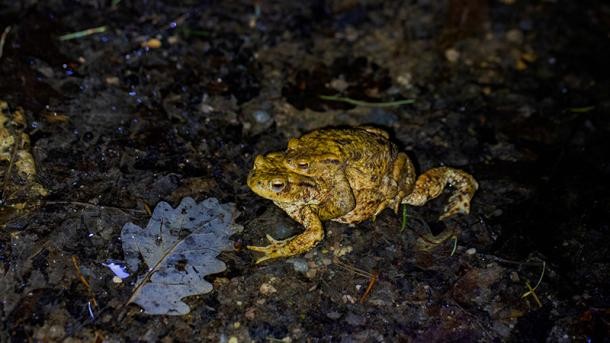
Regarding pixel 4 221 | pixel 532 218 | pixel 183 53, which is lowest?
pixel 532 218

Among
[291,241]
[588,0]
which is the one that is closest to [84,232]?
[291,241]

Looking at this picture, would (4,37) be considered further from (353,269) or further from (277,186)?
(353,269)

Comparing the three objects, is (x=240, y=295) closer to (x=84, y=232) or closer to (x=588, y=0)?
(x=84, y=232)

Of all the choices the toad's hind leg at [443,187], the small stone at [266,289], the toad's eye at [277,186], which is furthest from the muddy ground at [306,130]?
the toad's eye at [277,186]

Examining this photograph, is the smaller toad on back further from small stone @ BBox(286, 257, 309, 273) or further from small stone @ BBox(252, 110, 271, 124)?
small stone @ BBox(252, 110, 271, 124)

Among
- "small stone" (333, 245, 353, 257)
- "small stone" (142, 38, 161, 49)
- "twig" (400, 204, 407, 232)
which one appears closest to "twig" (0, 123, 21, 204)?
"small stone" (142, 38, 161, 49)

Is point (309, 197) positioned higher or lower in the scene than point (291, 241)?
higher

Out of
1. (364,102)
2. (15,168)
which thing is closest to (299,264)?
(364,102)
